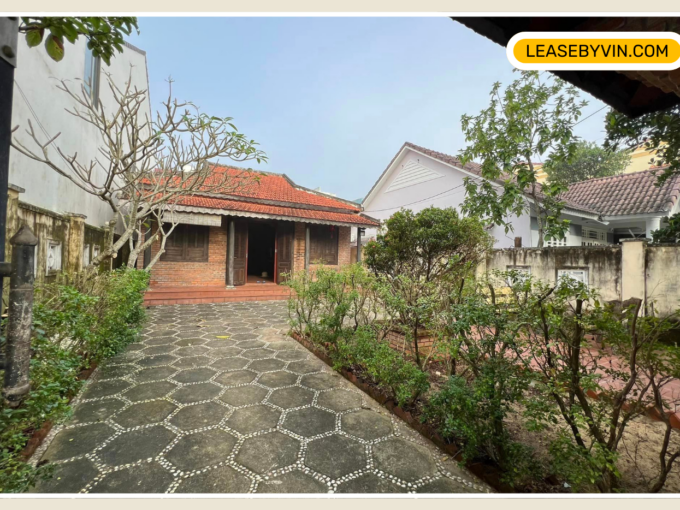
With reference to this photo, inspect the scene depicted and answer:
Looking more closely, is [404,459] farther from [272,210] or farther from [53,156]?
[272,210]

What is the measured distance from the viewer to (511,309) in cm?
206

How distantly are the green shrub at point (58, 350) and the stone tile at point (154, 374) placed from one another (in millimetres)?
437

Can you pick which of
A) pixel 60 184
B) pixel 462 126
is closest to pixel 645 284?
pixel 462 126

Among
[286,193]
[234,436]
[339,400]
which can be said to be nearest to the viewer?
[234,436]

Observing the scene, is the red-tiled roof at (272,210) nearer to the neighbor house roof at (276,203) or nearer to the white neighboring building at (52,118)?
the neighbor house roof at (276,203)

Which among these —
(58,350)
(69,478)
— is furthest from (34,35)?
(69,478)

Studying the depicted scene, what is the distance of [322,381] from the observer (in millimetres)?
3580

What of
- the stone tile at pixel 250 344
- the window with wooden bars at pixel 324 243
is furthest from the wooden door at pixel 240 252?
the stone tile at pixel 250 344

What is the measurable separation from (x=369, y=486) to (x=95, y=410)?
258 centimetres

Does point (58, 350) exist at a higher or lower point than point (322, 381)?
higher

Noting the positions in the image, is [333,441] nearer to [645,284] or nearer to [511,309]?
[511,309]

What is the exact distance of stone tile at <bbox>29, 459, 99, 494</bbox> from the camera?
5.96 feet

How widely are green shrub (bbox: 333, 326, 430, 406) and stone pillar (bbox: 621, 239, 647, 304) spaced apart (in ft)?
16.4

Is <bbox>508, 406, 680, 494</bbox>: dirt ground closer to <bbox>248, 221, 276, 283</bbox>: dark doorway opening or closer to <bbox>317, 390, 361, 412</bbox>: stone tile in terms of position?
<bbox>317, 390, 361, 412</bbox>: stone tile
